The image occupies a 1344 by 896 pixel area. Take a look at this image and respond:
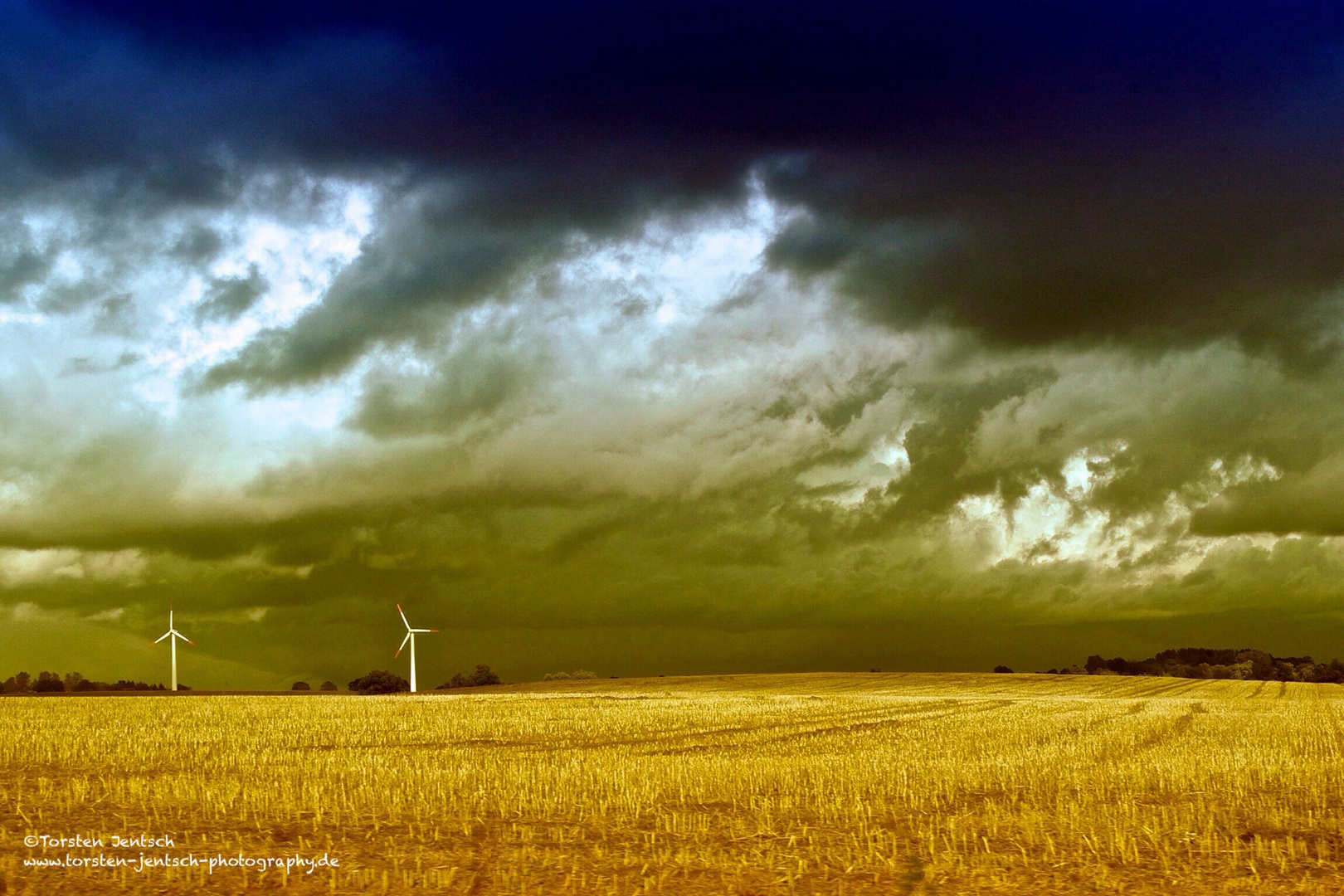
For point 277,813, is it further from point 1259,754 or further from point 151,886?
point 1259,754

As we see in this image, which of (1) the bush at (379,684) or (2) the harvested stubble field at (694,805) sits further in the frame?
(1) the bush at (379,684)

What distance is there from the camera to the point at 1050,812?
25234 mm

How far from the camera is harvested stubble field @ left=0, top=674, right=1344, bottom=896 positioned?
1866 cm

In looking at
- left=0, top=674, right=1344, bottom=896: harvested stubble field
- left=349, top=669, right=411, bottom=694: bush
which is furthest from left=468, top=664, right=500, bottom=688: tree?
left=0, top=674, right=1344, bottom=896: harvested stubble field

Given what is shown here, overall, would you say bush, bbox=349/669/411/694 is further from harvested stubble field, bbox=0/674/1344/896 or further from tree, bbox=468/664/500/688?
harvested stubble field, bbox=0/674/1344/896

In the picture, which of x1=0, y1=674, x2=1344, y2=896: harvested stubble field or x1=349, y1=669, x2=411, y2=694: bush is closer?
x1=0, y1=674, x2=1344, y2=896: harvested stubble field

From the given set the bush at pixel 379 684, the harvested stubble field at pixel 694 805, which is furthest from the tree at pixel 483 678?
the harvested stubble field at pixel 694 805

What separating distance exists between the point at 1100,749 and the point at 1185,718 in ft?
80.5

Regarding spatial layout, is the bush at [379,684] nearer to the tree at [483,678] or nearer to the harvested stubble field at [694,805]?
the tree at [483,678]

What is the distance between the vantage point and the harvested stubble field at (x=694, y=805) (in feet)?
61.2

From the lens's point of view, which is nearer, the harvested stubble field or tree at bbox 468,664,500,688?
the harvested stubble field

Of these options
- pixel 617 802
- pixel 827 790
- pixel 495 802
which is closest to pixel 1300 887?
pixel 827 790

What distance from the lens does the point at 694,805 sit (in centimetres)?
2614

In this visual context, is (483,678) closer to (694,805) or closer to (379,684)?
(379,684)
